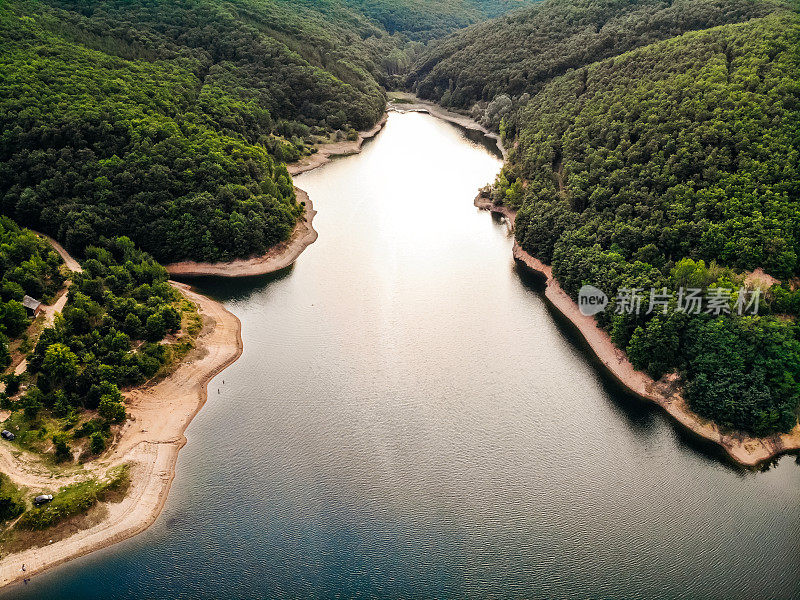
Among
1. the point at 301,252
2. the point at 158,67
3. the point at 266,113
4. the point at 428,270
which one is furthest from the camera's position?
the point at 266,113

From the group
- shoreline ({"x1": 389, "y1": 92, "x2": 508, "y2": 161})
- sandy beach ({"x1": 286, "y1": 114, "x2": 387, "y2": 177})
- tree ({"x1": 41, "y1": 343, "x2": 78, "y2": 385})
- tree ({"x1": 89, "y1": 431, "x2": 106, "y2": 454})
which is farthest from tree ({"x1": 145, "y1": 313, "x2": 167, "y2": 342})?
shoreline ({"x1": 389, "y1": 92, "x2": 508, "y2": 161})

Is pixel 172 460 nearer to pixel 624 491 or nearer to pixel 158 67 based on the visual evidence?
pixel 624 491

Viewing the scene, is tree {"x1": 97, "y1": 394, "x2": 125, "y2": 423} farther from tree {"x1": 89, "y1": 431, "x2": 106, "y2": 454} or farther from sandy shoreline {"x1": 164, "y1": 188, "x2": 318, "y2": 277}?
sandy shoreline {"x1": 164, "y1": 188, "x2": 318, "y2": 277}

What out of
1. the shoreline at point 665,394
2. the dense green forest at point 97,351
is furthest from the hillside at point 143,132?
the shoreline at point 665,394

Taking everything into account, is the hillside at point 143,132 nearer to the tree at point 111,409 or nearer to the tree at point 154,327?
the tree at point 154,327

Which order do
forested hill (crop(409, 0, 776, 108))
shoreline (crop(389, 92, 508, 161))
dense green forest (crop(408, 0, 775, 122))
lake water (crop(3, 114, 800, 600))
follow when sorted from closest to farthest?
1. lake water (crop(3, 114, 800, 600))
2. forested hill (crop(409, 0, 776, 108))
3. dense green forest (crop(408, 0, 775, 122))
4. shoreline (crop(389, 92, 508, 161))

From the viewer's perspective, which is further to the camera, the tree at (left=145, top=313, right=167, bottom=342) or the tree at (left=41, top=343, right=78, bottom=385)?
the tree at (left=145, top=313, right=167, bottom=342)

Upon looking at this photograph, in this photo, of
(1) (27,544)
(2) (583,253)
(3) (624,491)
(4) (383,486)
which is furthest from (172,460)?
(2) (583,253)
